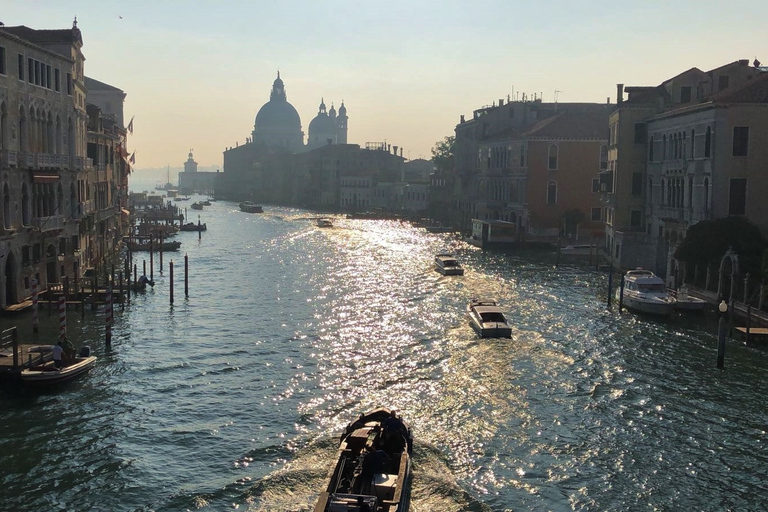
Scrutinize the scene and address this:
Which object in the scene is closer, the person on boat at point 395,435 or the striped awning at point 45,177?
the person on boat at point 395,435

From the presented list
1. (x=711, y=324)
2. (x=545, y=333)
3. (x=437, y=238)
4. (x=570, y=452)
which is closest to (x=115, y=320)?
(x=545, y=333)

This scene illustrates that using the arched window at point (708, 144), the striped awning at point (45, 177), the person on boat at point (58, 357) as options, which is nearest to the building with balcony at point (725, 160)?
the arched window at point (708, 144)

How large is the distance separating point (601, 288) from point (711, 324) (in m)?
12.1

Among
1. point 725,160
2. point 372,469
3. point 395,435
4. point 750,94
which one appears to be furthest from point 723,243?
point 372,469

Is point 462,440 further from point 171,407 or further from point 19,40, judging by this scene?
point 19,40

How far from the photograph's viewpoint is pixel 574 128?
76.2 m

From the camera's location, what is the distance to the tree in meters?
118

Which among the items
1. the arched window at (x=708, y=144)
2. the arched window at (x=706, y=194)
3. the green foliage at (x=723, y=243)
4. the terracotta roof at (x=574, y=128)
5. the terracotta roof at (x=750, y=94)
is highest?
the terracotta roof at (x=574, y=128)

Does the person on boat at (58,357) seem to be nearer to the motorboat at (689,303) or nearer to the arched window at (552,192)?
the motorboat at (689,303)

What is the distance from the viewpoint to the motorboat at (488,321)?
34375mm

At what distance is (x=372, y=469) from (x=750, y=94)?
3225 cm

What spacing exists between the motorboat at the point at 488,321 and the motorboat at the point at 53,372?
51.4 feet

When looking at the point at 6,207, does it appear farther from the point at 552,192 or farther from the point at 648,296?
the point at 552,192

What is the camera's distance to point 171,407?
25234 millimetres
